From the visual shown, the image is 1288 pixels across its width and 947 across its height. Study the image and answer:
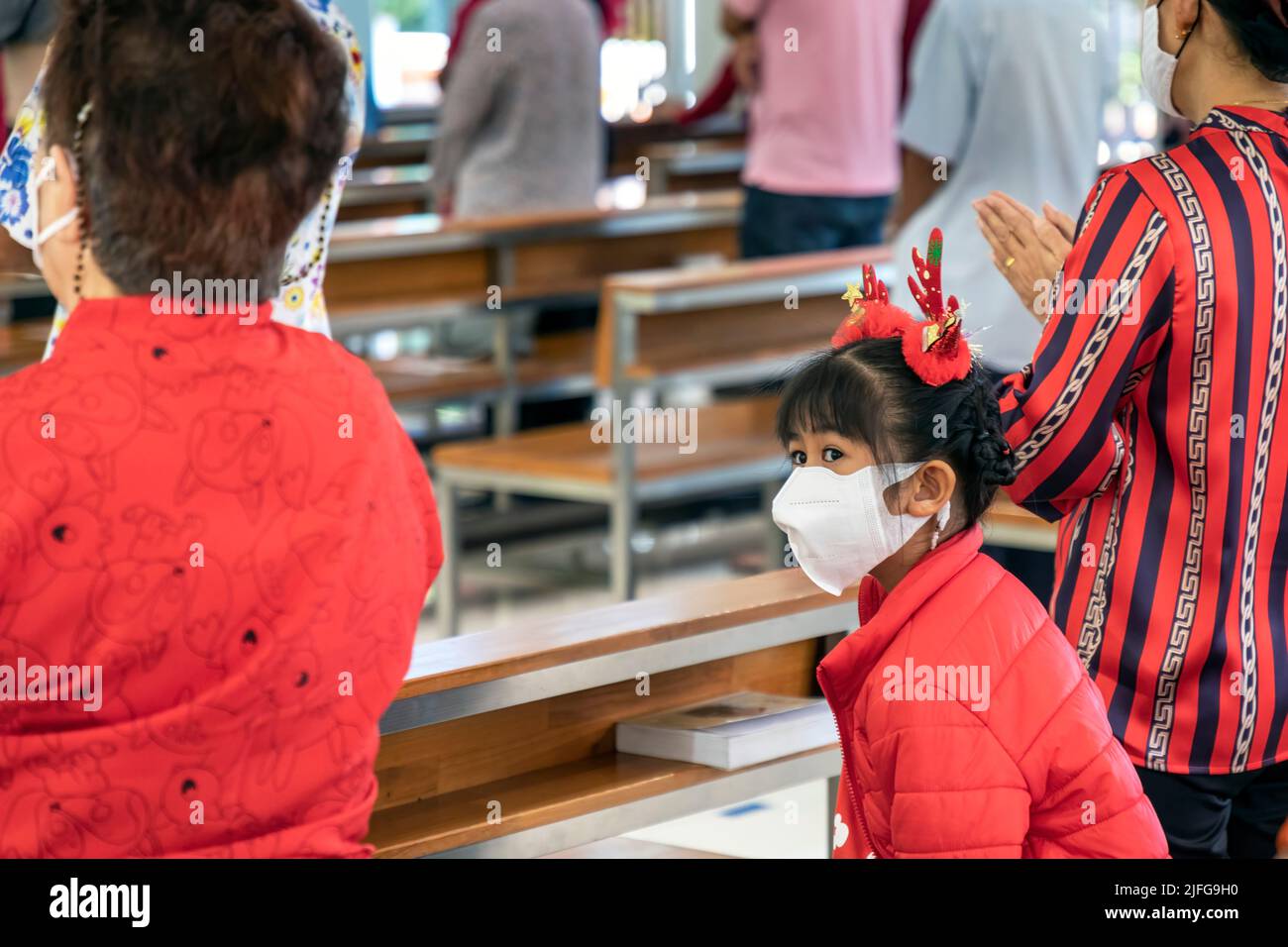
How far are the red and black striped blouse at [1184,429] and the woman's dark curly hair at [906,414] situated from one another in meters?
0.06

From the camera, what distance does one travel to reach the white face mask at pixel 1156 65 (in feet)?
5.98

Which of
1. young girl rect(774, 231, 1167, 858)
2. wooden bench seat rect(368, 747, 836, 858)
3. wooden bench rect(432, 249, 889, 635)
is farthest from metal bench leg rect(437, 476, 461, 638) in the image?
young girl rect(774, 231, 1167, 858)

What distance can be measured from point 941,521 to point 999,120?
6.85ft

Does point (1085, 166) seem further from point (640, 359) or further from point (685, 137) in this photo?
point (685, 137)

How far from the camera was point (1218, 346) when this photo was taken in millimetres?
1699

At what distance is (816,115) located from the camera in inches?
193

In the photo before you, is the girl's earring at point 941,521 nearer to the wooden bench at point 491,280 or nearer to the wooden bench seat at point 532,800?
the wooden bench seat at point 532,800

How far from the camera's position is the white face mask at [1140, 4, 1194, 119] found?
1.82 meters

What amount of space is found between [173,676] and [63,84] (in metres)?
0.41

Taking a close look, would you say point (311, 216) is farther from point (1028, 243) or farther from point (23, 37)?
point (23, 37)

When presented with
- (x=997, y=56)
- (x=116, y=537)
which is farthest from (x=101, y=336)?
(x=997, y=56)

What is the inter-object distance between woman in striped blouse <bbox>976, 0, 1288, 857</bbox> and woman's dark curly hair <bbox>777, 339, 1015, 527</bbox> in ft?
0.20

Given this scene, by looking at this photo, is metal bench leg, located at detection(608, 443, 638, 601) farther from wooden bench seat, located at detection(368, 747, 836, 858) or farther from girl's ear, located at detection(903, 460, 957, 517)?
girl's ear, located at detection(903, 460, 957, 517)

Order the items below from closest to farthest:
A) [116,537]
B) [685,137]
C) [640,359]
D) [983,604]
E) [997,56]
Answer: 1. [116,537]
2. [983,604]
3. [997,56]
4. [640,359]
5. [685,137]
